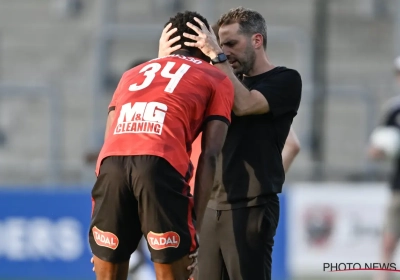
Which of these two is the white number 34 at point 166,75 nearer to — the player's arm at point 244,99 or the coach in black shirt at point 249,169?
the player's arm at point 244,99

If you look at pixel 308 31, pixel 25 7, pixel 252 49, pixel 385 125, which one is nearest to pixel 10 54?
pixel 25 7

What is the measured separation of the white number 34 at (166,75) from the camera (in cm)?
464

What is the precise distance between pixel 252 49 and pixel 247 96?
15.8 inches

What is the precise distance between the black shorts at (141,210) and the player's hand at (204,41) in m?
0.78

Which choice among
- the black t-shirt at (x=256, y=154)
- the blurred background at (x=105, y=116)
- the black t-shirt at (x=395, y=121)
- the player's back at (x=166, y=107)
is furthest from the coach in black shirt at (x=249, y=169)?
the black t-shirt at (x=395, y=121)

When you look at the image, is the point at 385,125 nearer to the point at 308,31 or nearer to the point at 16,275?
the point at 16,275

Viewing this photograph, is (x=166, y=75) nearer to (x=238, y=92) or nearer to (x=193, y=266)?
(x=238, y=92)

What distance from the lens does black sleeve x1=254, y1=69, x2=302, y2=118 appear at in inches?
203

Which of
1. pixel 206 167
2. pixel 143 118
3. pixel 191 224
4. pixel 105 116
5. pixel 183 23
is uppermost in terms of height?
pixel 183 23

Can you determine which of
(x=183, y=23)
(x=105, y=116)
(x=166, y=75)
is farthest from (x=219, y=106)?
(x=105, y=116)

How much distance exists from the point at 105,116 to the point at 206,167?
8.20 m

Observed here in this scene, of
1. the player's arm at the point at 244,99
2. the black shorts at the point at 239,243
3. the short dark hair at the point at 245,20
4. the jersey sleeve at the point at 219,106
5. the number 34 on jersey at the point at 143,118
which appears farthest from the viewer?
the short dark hair at the point at 245,20

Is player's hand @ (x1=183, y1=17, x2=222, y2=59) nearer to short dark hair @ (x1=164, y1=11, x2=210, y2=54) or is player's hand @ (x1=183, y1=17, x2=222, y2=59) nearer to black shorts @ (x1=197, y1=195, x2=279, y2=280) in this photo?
short dark hair @ (x1=164, y1=11, x2=210, y2=54)

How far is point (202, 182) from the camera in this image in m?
4.61
